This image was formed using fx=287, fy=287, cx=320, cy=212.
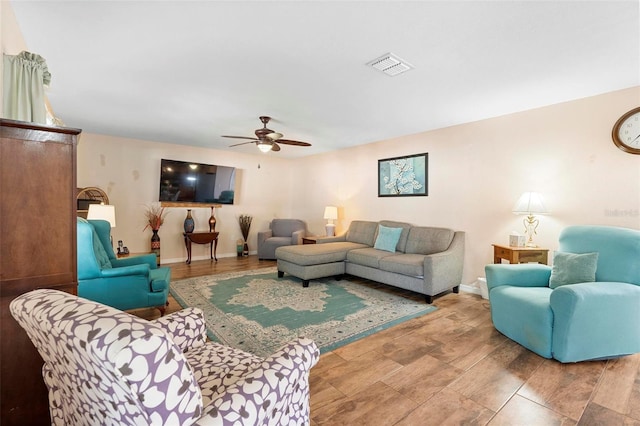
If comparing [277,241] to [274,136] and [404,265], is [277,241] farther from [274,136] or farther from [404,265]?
[404,265]

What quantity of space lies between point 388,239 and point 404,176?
3.62 feet

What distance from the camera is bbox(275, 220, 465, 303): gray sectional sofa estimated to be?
3.44 meters

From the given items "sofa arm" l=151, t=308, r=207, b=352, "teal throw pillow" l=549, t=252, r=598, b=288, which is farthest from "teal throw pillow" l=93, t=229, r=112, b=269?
"teal throw pillow" l=549, t=252, r=598, b=288

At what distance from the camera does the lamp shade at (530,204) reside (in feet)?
Answer: 10.1

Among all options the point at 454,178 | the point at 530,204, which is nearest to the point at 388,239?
the point at 454,178

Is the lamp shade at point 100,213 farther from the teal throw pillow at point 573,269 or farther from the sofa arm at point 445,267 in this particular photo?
the teal throw pillow at point 573,269

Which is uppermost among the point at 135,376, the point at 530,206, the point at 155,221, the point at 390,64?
the point at 390,64

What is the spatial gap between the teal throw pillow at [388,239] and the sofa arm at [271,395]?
3.31 metres

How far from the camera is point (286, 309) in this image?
10.2 ft

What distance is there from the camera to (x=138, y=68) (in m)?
2.46

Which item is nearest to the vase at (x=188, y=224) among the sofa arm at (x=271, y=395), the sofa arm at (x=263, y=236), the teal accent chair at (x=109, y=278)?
the sofa arm at (x=263, y=236)

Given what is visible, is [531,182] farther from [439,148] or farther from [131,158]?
→ [131,158]

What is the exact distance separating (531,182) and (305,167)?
4.50 metres

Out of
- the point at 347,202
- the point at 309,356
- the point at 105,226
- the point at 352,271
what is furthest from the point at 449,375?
the point at 347,202
